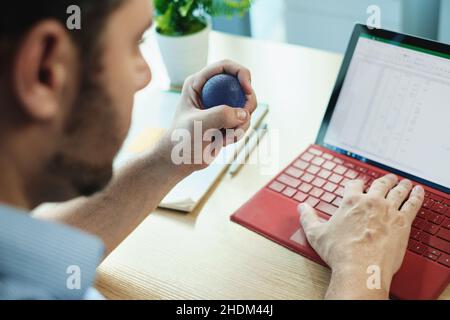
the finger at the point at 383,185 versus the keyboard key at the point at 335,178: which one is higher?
the finger at the point at 383,185

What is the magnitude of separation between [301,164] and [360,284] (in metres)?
0.29

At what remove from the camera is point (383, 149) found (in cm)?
86

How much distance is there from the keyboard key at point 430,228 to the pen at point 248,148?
1.14 ft

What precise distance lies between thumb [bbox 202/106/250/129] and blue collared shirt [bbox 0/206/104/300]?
0.88 feet

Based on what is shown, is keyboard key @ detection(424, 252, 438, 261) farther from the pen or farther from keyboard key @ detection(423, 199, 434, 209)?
the pen

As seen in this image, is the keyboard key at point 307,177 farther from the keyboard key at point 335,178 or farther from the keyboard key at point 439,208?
the keyboard key at point 439,208

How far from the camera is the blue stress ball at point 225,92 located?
813 millimetres

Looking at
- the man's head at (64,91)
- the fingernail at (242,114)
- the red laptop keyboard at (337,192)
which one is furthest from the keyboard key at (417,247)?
the man's head at (64,91)

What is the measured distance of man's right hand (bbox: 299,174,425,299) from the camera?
0.67 m

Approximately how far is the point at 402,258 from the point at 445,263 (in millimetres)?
60

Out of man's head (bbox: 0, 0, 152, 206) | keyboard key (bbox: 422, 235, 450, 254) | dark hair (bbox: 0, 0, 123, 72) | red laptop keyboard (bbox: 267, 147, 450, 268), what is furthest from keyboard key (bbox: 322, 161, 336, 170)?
dark hair (bbox: 0, 0, 123, 72)

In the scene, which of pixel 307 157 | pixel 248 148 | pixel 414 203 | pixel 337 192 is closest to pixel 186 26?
pixel 248 148
